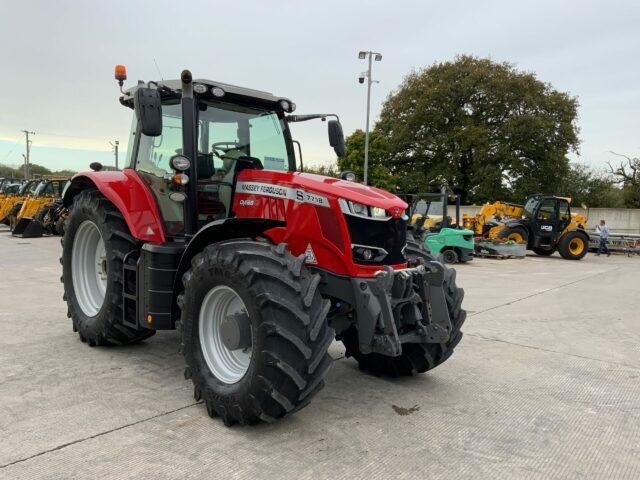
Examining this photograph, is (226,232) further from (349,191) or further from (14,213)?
(14,213)

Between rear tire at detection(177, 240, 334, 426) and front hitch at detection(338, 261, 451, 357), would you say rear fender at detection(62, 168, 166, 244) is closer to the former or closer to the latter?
rear tire at detection(177, 240, 334, 426)

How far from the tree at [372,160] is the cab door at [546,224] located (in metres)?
16.1

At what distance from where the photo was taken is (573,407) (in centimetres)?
395

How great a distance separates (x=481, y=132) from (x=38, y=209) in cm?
2643

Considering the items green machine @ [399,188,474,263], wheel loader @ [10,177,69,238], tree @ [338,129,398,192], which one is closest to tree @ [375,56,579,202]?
tree @ [338,129,398,192]

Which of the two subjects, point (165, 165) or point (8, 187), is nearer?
point (165, 165)

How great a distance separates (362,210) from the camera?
11.7 feet

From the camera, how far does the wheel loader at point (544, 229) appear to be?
18625 mm

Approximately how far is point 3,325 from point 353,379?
13.1ft

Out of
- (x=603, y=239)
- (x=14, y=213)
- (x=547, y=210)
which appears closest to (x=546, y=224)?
(x=547, y=210)

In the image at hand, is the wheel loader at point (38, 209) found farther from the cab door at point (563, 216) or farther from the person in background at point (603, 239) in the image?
the person in background at point (603, 239)

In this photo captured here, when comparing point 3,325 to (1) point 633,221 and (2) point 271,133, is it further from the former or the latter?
(1) point 633,221

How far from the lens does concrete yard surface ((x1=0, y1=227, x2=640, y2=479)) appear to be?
9.50 ft

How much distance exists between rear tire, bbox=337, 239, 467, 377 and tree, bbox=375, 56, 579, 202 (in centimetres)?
3166
